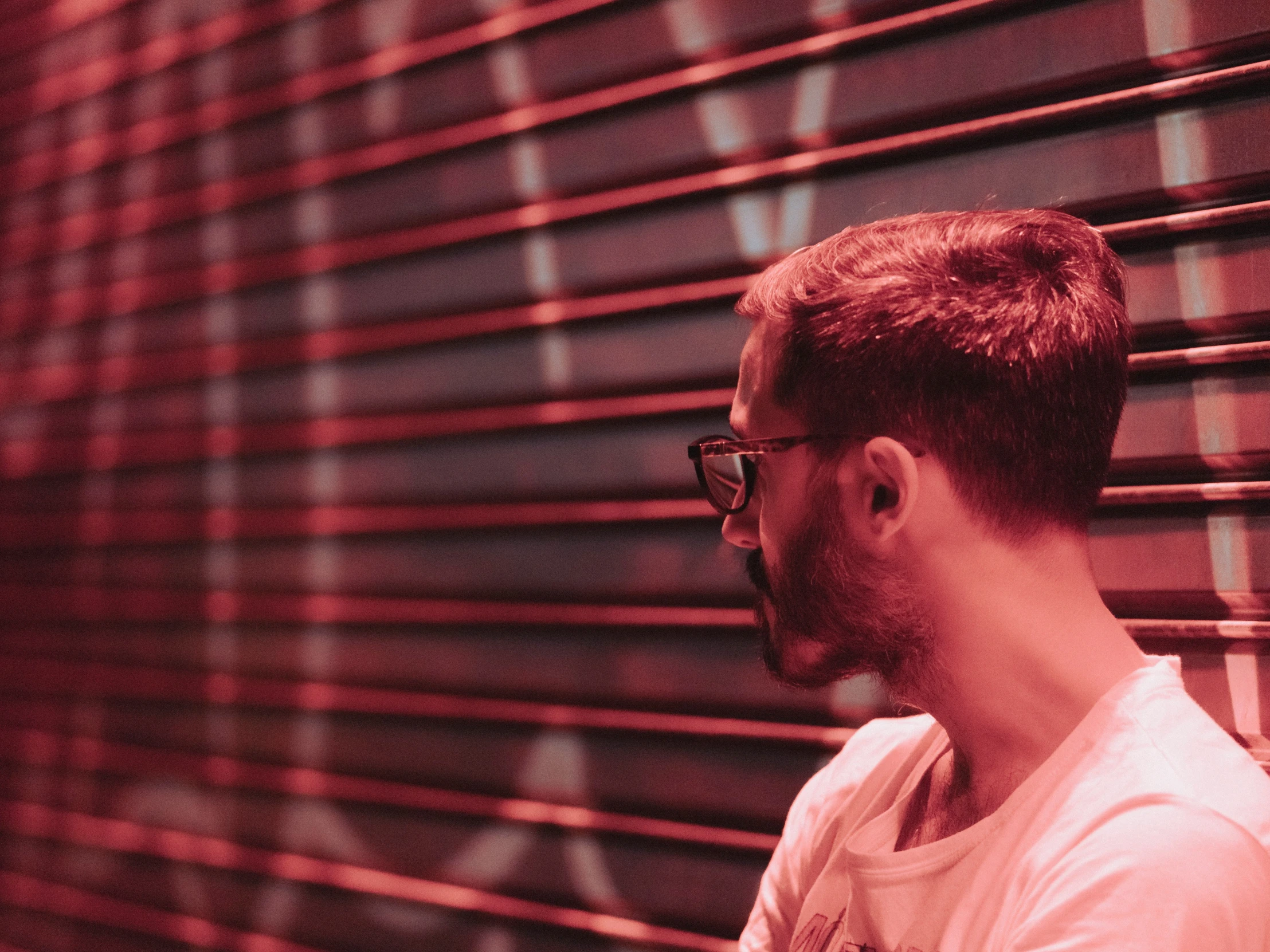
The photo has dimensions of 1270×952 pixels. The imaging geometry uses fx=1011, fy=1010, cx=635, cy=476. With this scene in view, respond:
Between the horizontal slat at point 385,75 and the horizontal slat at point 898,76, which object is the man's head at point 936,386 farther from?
the horizontal slat at point 385,75

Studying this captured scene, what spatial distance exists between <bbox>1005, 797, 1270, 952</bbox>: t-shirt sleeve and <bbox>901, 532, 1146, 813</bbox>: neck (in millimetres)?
246

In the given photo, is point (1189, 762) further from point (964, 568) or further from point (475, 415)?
point (475, 415)

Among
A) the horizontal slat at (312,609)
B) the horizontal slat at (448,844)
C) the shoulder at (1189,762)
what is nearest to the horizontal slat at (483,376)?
the horizontal slat at (312,609)

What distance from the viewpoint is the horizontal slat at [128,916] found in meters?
3.75

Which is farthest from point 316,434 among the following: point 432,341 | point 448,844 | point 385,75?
point 448,844

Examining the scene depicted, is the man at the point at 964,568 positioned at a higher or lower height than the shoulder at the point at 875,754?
higher

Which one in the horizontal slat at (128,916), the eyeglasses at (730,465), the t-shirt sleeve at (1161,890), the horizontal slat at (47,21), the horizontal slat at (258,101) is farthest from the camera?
the horizontal slat at (47,21)

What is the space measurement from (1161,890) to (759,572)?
894 millimetres

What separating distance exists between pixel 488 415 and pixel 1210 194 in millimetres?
2084

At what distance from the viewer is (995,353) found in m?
1.68

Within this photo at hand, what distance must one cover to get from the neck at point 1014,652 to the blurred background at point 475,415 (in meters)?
0.59

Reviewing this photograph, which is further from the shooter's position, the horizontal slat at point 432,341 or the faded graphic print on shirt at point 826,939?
the horizontal slat at point 432,341

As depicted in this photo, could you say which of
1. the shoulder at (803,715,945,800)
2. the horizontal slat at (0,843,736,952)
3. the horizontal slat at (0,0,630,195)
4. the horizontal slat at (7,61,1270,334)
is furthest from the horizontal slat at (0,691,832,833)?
the horizontal slat at (0,0,630,195)

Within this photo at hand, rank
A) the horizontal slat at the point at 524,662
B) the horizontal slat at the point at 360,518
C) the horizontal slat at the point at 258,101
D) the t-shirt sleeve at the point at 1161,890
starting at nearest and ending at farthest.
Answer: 1. the t-shirt sleeve at the point at 1161,890
2. the horizontal slat at the point at 360,518
3. the horizontal slat at the point at 524,662
4. the horizontal slat at the point at 258,101
